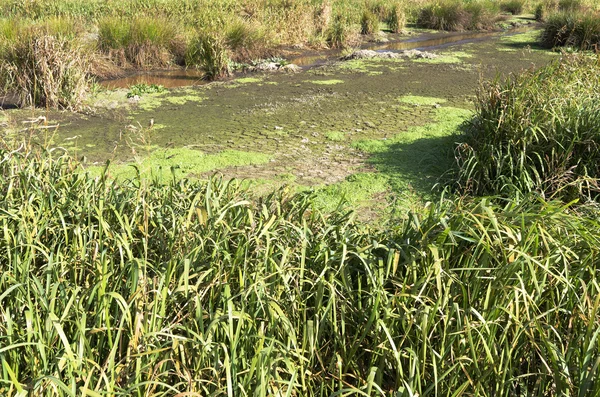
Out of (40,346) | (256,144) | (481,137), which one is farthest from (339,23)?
(40,346)

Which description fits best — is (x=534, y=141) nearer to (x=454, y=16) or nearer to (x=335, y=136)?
(x=335, y=136)

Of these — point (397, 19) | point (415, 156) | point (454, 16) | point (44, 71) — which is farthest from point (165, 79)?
point (454, 16)

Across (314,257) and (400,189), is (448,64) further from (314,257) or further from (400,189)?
(314,257)

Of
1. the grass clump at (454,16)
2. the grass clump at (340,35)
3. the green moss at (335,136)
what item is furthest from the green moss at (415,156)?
the grass clump at (454,16)

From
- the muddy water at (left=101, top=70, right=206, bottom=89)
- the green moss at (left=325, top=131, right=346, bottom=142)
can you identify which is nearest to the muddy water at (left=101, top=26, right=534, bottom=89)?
the muddy water at (left=101, top=70, right=206, bottom=89)

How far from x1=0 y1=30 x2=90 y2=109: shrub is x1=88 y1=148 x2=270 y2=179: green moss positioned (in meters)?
2.04

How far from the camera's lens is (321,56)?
38.4 ft

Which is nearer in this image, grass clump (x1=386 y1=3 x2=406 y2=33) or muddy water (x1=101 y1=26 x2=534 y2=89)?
muddy water (x1=101 y1=26 x2=534 y2=89)

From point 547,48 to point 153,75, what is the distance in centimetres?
843

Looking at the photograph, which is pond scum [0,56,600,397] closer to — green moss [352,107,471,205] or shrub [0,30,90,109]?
green moss [352,107,471,205]

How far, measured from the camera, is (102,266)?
208 centimetres

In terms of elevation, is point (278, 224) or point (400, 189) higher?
point (278, 224)

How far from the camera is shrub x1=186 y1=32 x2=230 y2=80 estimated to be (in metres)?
8.91

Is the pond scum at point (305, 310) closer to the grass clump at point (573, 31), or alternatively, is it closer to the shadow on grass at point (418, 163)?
the shadow on grass at point (418, 163)
